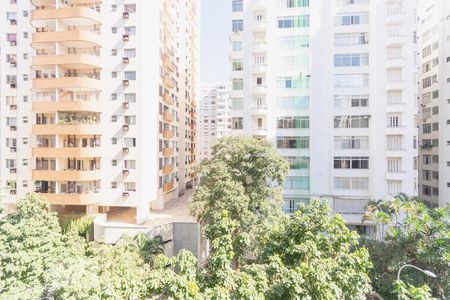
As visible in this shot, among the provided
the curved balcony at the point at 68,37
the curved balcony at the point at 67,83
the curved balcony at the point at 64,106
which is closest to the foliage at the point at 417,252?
the curved balcony at the point at 64,106

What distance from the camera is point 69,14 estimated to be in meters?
27.5

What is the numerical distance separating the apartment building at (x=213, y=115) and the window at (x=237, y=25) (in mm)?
60312

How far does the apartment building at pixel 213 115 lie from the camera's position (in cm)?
9381

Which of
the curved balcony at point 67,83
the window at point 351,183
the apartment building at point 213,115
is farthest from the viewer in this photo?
the apartment building at point 213,115

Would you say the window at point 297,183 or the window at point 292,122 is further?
the window at point 292,122

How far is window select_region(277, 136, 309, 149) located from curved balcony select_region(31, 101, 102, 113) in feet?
65.3

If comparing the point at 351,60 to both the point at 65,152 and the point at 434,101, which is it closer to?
the point at 434,101

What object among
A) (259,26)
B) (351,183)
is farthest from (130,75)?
(351,183)

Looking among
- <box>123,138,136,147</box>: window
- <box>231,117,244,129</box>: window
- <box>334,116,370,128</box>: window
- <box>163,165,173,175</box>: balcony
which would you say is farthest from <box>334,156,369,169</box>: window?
<box>123,138,136,147</box>: window

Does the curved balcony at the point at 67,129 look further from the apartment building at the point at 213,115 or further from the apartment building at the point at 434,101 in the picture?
the apartment building at the point at 213,115

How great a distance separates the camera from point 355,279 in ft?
33.9

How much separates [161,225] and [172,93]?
20176 mm

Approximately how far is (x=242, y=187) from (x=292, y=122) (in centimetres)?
1311

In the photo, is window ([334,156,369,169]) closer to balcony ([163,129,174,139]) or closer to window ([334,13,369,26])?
window ([334,13,369,26])
